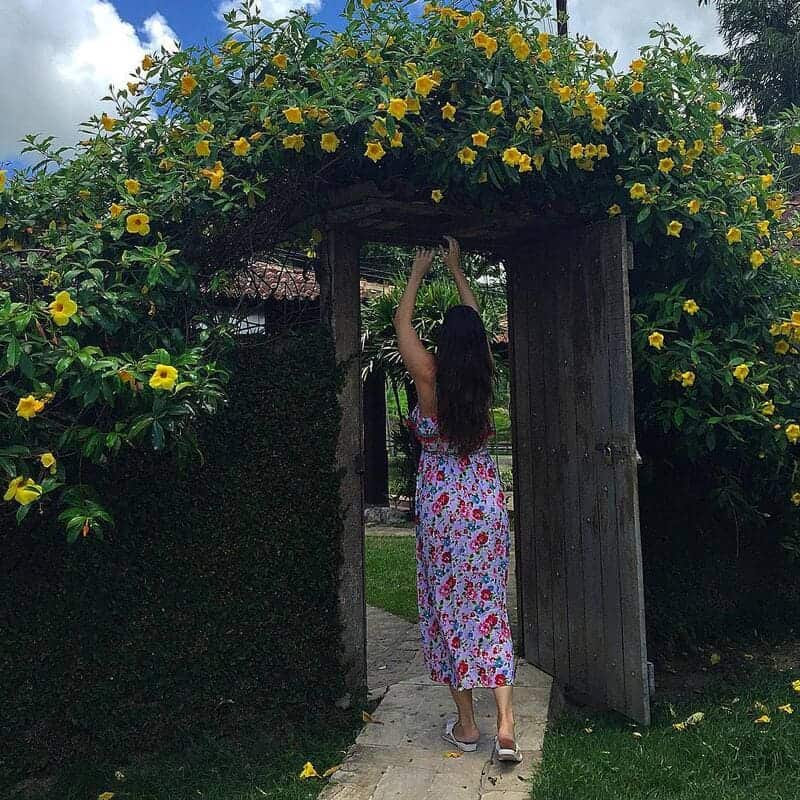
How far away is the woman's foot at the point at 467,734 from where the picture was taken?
332 centimetres

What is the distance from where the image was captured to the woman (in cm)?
322

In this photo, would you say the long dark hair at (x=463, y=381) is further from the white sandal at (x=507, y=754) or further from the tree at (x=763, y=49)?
the tree at (x=763, y=49)

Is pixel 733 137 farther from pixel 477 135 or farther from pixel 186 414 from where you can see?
pixel 186 414

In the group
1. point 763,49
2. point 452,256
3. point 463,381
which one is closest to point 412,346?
point 463,381

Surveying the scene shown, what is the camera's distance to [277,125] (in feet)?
10.5

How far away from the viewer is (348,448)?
3.68m

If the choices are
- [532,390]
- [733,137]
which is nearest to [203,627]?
[532,390]

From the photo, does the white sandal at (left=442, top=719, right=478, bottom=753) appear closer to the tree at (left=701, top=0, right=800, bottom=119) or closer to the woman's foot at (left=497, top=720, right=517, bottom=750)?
the woman's foot at (left=497, top=720, right=517, bottom=750)

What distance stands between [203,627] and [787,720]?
241cm

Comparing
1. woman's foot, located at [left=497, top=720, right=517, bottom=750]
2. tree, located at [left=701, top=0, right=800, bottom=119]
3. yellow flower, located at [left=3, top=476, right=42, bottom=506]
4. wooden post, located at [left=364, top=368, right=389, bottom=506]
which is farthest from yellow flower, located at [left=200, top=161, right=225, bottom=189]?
tree, located at [left=701, top=0, right=800, bottom=119]

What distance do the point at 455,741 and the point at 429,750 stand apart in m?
0.11

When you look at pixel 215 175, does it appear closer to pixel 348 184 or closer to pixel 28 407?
pixel 348 184

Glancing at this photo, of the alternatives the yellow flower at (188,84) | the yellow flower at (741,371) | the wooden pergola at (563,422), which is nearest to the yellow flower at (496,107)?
the wooden pergola at (563,422)

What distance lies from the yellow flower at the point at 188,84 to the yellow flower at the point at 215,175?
0.40 meters
